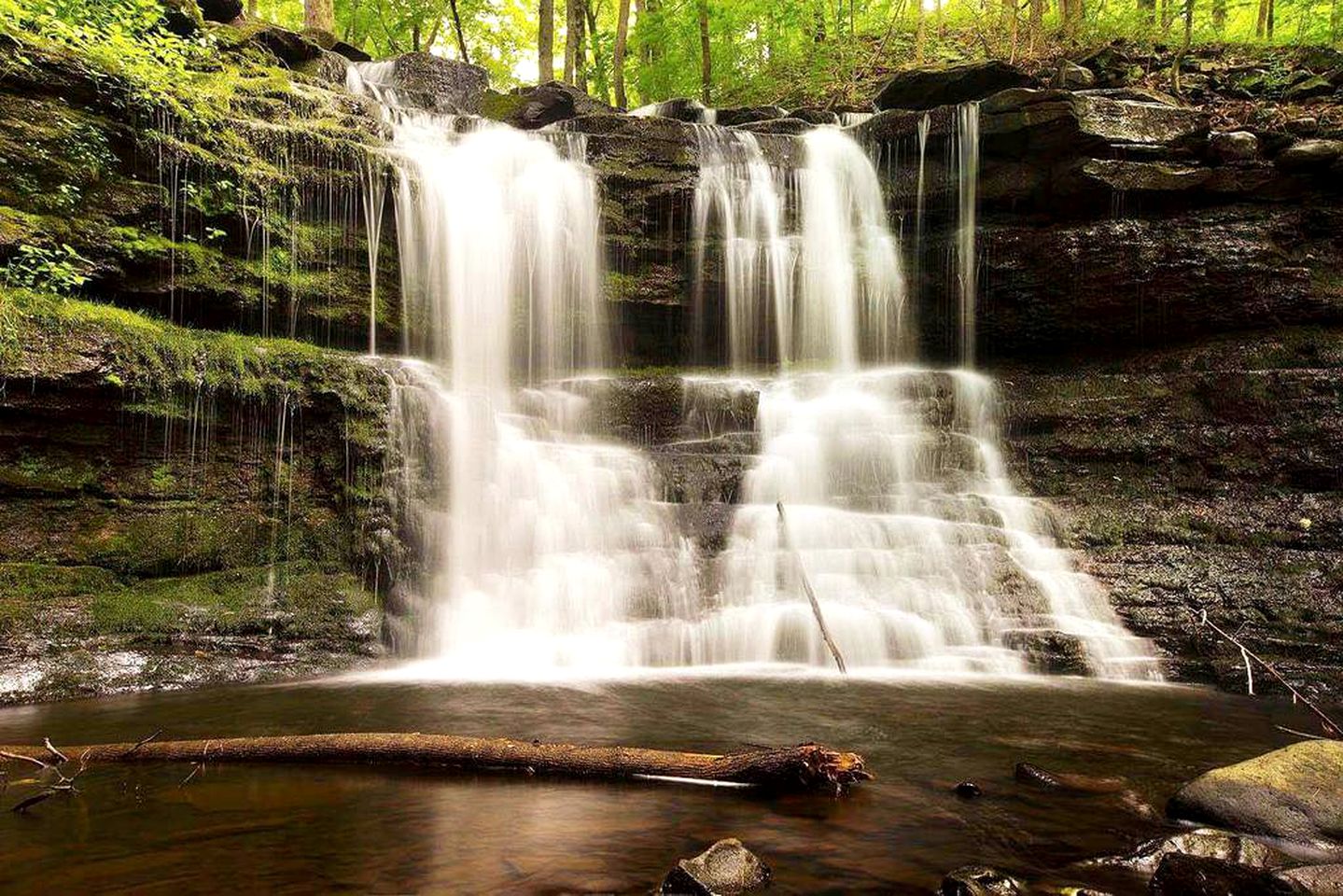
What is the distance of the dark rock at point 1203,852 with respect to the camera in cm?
306

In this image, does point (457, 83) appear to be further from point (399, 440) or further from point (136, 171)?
point (399, 440)

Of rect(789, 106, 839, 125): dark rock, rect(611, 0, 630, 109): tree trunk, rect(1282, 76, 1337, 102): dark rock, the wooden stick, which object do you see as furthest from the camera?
rect(611, 0, 630, 109): tree trunk

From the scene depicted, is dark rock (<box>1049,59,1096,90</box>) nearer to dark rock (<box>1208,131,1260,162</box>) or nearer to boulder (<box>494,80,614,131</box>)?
dark rock (<box>1208,131,1260,162</box>)

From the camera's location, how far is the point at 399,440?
899 cm

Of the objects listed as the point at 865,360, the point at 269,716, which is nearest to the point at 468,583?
the point at 269,716

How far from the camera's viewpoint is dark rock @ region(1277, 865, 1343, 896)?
9.05 feet

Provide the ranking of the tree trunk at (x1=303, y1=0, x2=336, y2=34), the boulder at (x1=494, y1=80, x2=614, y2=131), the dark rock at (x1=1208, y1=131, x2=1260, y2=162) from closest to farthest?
1. the dark rock at (x1=1208, y1=131, x2=1260, y2=162)
2. the boulder at (x1=494, y1=80, x2=614, y2=131)
3. the tree trunk at (x1=303, y1=0, x2=336, y2=34)

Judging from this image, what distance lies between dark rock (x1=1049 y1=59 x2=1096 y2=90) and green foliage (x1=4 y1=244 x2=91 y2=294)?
14620 mm

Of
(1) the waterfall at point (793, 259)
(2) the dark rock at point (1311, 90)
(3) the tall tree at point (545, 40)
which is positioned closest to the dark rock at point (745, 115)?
(1) the waterfall at point (793, 259)

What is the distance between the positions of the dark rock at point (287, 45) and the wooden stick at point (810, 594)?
10855mm

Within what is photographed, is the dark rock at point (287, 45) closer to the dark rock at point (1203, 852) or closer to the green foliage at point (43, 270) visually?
the green foliage at point (43, 270)

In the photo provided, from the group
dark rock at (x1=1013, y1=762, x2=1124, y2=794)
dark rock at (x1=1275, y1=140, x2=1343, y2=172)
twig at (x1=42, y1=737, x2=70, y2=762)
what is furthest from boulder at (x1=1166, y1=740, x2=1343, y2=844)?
dark rock at (x1=1275, y1=140, x2=1343, y2=172)

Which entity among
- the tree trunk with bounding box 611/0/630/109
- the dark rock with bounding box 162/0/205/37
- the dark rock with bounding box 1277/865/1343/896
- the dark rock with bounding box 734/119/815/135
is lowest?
the dark rock with bounding box 1277/865/1343/896

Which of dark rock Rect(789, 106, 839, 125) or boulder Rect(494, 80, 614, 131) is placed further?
boulder Rect(494, 80, 614, 131)
